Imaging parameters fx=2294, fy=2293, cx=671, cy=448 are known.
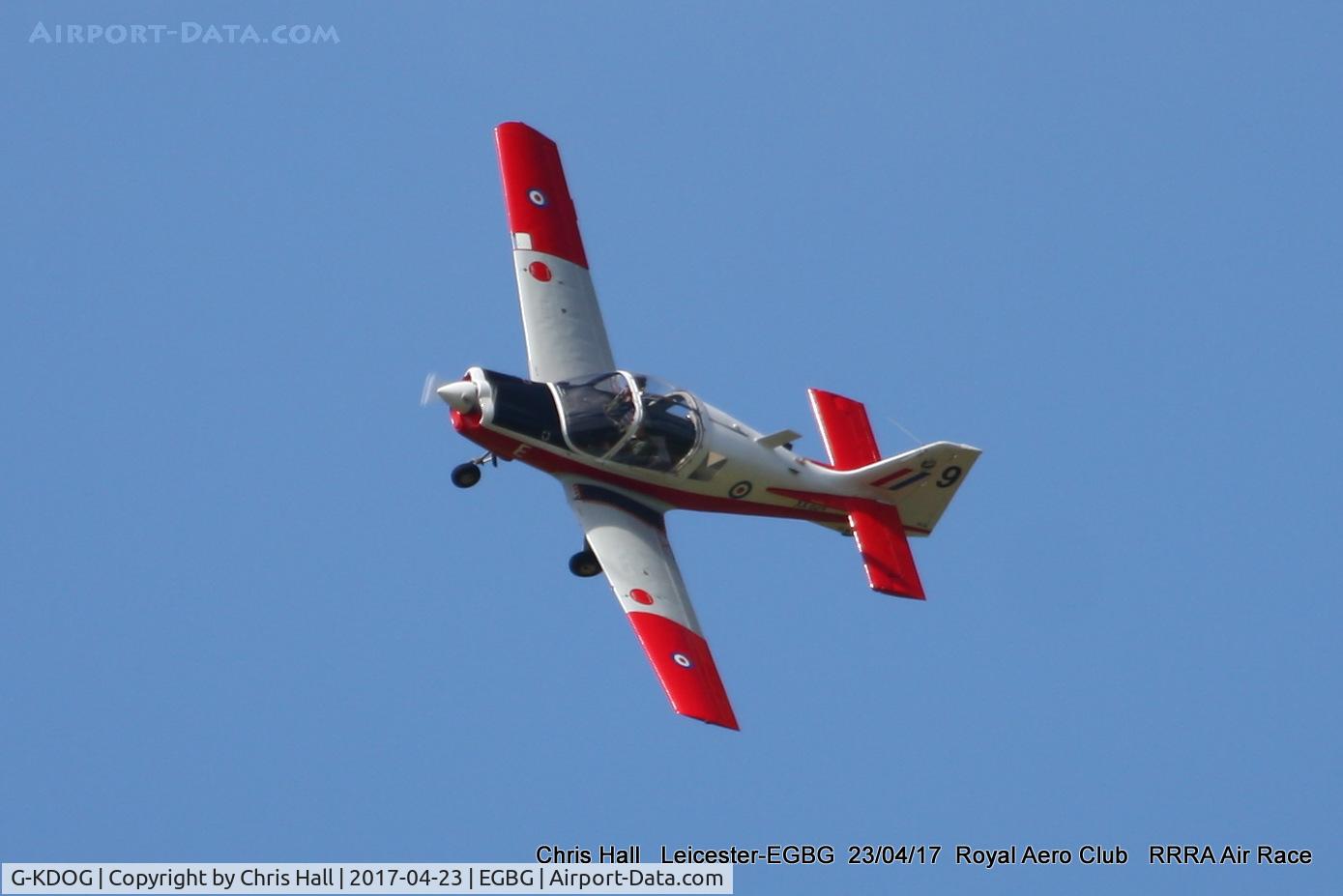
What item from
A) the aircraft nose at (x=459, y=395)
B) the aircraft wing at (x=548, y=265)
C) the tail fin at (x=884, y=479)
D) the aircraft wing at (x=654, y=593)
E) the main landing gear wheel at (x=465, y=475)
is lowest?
the aircraft wing at (x=654, y=593)

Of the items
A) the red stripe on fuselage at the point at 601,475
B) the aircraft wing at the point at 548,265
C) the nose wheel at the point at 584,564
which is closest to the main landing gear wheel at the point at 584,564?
the nose wheel at the point at 584,564

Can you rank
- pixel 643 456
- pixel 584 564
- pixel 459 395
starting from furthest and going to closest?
pixel 643 456, pixel 584 564, pixel 459 395

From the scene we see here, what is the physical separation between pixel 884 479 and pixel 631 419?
4.63m

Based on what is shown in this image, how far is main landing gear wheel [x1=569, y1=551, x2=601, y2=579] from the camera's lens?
32.8m

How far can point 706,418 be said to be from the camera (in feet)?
111

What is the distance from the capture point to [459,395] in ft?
106

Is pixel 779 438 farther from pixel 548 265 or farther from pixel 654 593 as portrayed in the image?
pixel 548 265

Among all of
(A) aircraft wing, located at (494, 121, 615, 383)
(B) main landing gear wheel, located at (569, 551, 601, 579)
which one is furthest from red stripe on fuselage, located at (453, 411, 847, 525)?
(A) aircraft wing, located at (494, 121, 615, 383)

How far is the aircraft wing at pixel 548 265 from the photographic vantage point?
1361 inches

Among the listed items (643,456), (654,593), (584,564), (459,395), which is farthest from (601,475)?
(459,395)

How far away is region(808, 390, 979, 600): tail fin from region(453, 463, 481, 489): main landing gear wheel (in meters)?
5.87

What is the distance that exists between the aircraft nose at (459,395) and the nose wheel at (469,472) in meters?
0.88

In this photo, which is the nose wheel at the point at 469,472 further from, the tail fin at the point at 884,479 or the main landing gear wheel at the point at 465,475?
the tail fin at the point at 884,479

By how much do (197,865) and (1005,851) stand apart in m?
10.6
